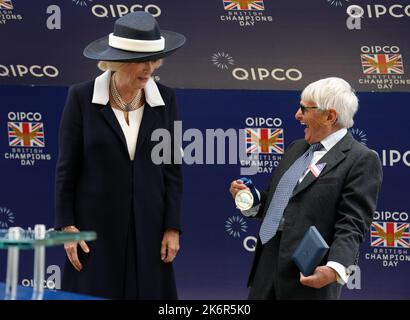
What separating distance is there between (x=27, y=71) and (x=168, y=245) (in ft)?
7.29

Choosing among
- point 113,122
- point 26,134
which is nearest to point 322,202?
point 113,122

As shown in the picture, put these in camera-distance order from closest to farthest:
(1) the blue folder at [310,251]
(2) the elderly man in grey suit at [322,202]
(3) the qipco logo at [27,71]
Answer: (1) the blue folder at [310,251] → (2) the elderly man in grey suit at [322,202] → (3) the qipco logo at [27,71]

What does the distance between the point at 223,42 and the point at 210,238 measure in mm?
1289

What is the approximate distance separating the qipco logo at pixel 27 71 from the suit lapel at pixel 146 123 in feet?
6.36

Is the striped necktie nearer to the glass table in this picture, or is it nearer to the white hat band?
the white hat band

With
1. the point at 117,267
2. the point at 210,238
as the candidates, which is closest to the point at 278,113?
the point at 210,238

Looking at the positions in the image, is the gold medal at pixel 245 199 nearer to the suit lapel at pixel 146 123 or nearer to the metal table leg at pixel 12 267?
the suit lapel at pixel 146 123

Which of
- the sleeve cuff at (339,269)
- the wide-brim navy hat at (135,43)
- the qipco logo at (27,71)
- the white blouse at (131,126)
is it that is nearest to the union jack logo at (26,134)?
the qipco logo at (27,71)

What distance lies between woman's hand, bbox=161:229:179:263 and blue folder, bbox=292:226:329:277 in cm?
64

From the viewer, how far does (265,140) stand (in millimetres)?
5586

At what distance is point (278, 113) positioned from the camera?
219 inches

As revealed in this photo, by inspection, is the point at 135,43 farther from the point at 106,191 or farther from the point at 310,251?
the point at 310,251

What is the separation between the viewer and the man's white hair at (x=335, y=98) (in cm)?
379
